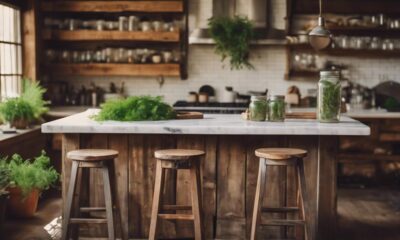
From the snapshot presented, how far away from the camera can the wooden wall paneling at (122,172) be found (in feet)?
16.3

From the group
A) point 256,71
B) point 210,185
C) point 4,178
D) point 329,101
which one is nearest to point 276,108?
point 329,101

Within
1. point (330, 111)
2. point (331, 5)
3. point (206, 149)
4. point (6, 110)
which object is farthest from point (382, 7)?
point (6, 110)

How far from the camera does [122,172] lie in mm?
4992

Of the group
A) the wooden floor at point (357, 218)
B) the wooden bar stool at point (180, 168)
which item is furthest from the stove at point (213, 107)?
the wooden bar stool at point (180, 168)

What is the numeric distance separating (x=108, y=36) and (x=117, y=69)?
0.44m

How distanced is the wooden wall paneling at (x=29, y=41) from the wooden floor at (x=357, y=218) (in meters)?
1.80

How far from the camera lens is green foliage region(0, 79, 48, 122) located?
6.46 metres

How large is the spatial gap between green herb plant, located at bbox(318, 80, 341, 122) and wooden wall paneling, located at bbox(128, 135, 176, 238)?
122 centimetres

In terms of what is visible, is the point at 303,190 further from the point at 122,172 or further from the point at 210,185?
the point at 122,172

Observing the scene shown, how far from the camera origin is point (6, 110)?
6.45m

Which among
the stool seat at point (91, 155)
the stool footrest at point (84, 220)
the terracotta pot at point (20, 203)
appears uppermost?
the stool seat at point (91, 155)

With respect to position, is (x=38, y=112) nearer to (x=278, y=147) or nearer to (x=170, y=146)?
(x=170, y=146)

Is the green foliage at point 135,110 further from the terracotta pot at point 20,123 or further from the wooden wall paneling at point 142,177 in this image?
the terracotta pot at point 20,123

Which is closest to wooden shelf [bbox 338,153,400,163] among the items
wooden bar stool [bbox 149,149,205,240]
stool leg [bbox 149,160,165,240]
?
wooden bar stool [bbox 149,149,205,240]
